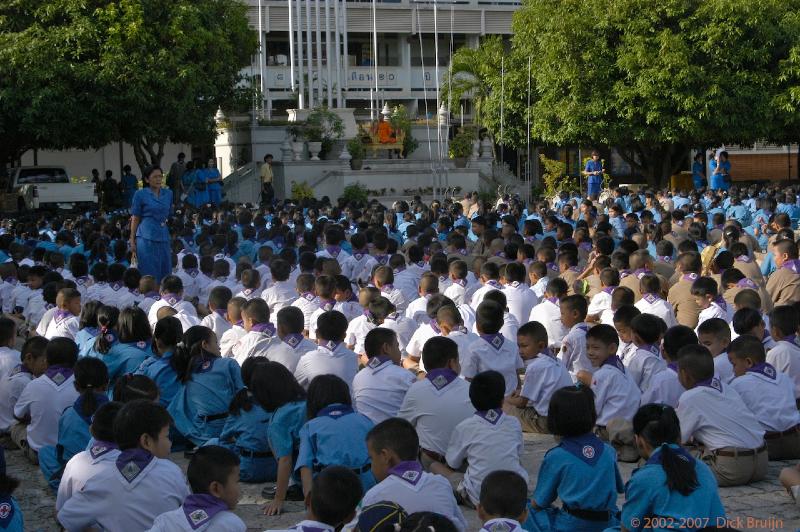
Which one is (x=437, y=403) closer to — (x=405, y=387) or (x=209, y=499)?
(x=405, y=387)

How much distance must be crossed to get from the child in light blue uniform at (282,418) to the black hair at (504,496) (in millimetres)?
2031

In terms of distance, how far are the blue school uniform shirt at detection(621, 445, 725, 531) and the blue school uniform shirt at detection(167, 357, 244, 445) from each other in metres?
3.16

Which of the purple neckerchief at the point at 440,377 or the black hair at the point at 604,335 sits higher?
the black hair at the point at 604,335

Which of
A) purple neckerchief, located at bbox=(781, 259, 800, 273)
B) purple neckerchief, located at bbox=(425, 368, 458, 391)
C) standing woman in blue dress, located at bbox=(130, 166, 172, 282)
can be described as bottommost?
purple neckerchief, located at bbox=(425, 368, 458, 391)

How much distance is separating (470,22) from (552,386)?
111ft

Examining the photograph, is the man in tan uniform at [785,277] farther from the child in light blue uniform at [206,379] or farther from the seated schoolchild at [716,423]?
the child in light blue uniform at [206,379]

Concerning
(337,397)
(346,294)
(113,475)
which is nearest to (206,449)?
(113,475)

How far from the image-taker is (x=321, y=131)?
94.6ft

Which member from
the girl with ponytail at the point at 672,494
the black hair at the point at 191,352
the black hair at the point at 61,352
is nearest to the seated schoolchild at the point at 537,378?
the black hair at the point at 191,352

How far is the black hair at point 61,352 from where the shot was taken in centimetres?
692

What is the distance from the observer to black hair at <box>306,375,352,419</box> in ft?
18.6

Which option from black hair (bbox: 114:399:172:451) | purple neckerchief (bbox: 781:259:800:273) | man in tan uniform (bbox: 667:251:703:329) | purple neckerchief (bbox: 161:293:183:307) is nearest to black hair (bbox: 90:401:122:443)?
black hair (bbox: 114:399:172:451)

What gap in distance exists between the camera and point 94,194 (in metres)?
25.3

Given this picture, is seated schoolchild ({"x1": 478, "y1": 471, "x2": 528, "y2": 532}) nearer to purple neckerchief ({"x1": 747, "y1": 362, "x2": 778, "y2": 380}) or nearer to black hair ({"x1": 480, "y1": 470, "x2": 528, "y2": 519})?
black hair ({"x1": 480, "y1": 470, "x2": 528, "y2": 519})
